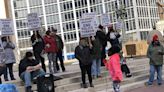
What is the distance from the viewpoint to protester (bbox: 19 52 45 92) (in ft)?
51.7

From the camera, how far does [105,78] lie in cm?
1942

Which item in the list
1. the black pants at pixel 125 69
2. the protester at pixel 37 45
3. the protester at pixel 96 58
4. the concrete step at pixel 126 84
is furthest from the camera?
the black pants at pixel 125 69

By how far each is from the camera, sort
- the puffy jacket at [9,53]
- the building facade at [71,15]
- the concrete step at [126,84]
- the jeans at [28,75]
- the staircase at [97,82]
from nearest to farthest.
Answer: the jeans at [28,75]
the staircase at [97,82]
the puffy jacket at [9,53]
the concrete step at [126,84]
the building facade at [71,15]

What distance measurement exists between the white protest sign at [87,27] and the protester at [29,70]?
11.0 feet

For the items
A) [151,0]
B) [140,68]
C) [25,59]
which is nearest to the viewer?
[25,59]

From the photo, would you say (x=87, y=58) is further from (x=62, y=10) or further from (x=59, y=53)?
(x=62, y=10)

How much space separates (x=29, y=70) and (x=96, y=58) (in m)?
3.86

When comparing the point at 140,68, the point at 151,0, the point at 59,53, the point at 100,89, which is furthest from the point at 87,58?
the point at 151,0

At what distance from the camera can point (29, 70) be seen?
15906mm

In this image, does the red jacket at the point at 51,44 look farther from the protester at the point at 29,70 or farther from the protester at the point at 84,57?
the protester at the point at 29,70

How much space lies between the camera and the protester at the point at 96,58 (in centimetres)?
1900

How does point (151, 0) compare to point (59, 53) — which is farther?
point (151, 0)

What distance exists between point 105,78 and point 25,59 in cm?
413

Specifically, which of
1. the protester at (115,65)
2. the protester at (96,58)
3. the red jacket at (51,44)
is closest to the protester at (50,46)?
the red jacket at (51,44)
